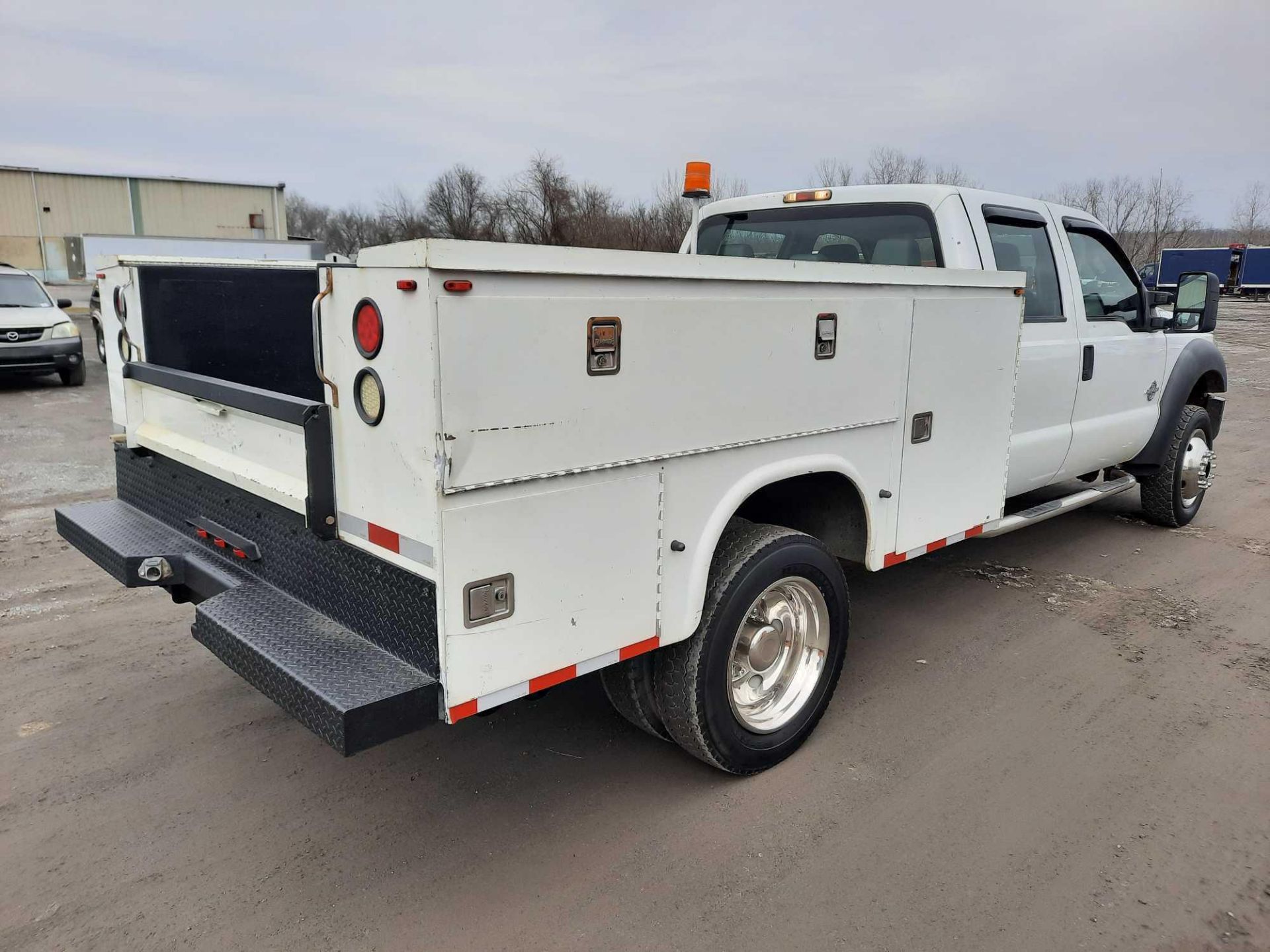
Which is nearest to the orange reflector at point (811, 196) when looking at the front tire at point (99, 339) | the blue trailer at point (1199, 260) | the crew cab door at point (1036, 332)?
the crew cab door at point (1036, 332)

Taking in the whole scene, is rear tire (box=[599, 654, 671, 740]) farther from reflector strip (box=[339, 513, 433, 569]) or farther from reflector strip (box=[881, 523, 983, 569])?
reflector strip (box=[881, 523, 983, 569])

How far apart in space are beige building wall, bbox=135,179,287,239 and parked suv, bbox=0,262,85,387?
34.0 m

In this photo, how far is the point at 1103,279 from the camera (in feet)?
17.9

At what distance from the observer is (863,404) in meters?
3.47

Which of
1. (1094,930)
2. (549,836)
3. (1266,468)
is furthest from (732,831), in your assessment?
(1266,468)

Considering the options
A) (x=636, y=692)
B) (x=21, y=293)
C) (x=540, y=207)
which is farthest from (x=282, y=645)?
(x=540, y=207)

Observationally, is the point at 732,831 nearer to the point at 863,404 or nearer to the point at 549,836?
the point at 549,836

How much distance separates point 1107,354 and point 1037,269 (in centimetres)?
84

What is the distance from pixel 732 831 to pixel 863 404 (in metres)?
1.62

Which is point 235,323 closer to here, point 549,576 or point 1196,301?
point 549,576

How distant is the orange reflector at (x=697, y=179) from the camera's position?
13.3ft

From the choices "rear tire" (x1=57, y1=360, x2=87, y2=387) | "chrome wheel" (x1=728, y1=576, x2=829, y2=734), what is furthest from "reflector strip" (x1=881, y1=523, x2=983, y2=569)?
"rear tire" (x1=57, y1=360, x2=87, y2=387)

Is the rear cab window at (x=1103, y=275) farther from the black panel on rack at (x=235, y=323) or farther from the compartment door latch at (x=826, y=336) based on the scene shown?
the black panel on rack at (x=235, y=323)

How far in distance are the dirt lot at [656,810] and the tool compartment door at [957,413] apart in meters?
0.79
